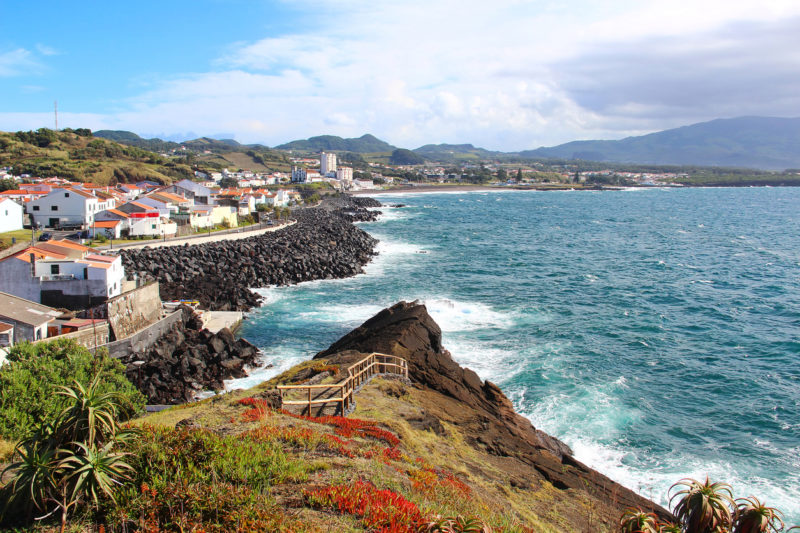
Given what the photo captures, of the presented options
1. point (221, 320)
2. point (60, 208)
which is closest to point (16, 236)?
point (60, 208)

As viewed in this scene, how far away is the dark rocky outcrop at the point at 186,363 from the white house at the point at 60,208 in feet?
115

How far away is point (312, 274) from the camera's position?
4672 cm

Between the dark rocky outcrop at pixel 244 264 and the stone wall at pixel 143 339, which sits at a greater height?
the dark rocky outcrop at pixel 244 264

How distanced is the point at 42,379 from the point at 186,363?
27.3 ft

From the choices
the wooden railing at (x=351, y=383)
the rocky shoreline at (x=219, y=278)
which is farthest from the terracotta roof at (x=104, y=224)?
the wooden railing at (x=351, y=383)

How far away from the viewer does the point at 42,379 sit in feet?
52.0

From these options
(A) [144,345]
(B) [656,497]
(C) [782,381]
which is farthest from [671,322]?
(A) [144,345]

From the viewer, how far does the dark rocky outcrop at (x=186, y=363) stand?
22031mm

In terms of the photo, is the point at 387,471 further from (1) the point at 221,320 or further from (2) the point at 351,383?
(1) the point at 221,320

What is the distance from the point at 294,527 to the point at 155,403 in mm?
17015

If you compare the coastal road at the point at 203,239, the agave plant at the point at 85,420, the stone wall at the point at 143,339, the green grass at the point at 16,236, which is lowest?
the stone wall at the point at 143,339

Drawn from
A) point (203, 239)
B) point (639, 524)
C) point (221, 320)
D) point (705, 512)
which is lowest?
point (221, 320)

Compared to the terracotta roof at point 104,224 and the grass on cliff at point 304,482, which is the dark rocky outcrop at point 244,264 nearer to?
the terracotta roof at point 104,224

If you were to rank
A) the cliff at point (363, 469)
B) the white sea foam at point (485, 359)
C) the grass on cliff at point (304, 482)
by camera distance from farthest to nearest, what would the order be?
1. the white sea foam at point (485, 359)
2. the cliff at point (363, 469)
3. the grass on cliff at point (304, 482)
